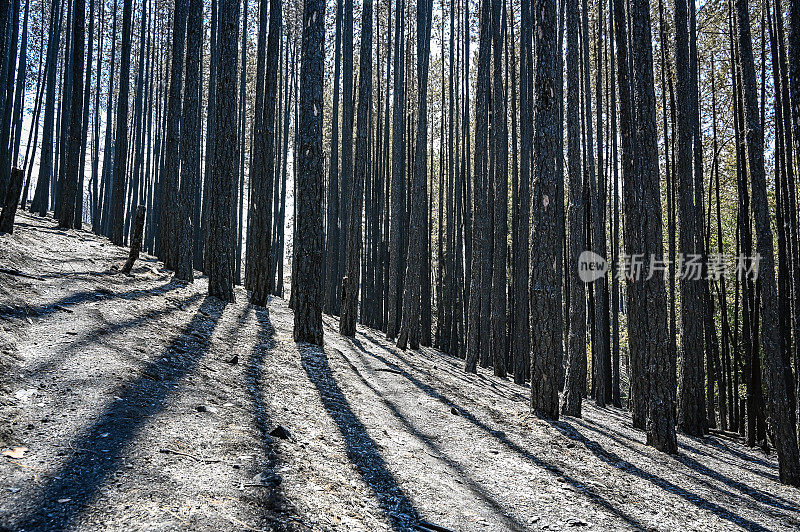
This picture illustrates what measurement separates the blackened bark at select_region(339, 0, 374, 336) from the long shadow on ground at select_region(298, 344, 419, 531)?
3.33 metres

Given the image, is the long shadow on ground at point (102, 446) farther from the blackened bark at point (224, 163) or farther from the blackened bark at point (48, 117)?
the blackened bark at point (48, 117)

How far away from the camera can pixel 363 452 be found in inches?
133

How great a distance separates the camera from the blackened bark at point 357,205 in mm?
8957

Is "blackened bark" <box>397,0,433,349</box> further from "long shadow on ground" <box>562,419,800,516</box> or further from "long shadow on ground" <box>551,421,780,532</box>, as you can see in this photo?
"long shadow on ground" <box>551,421,780,532</box>

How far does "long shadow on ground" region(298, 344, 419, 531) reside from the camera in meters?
2.60

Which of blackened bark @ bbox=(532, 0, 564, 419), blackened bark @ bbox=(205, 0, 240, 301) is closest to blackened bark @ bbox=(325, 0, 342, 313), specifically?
blackened bark @ bbox=(205, 0, 240, 301)

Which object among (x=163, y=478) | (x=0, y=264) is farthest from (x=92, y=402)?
(x=0, y=264)

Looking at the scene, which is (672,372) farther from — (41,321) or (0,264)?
(0,264)

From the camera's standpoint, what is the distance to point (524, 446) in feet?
14.6

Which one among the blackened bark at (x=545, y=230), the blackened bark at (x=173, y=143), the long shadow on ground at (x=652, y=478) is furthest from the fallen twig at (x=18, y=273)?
the long shadow on ground at (x=652, y=478)

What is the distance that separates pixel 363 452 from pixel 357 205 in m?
7.08

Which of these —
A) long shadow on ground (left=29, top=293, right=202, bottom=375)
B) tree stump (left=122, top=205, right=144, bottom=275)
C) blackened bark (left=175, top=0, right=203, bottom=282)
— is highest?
blackened bark (left=175, top=0, right=203, bottom=282)

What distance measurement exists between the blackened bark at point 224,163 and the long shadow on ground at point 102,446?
138 inches

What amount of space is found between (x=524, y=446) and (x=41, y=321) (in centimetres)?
441
